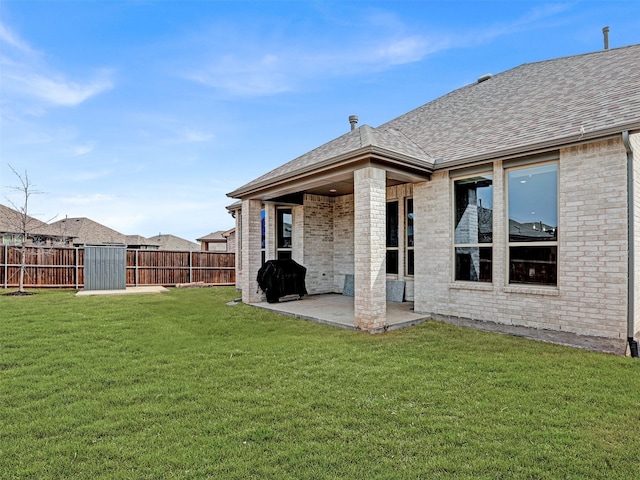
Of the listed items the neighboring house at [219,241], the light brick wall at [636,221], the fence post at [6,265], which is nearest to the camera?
the light brick wall at [636,221]

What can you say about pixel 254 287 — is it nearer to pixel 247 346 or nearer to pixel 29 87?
pixel 247 346

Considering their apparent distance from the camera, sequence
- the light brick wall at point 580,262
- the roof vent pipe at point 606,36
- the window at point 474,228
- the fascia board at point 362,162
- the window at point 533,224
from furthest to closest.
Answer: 1. the roof vent pipe at point 606,36
2. the window at point 474,228
3. the fascia board at point 362,162
4. the window at point 533,224
5. the light brick wall at point 580,262

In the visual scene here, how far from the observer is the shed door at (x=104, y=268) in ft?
45.6

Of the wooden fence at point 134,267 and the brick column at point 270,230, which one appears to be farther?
the wooden fence at point 134,267

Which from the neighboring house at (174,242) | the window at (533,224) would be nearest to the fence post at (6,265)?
the window at (533,224)

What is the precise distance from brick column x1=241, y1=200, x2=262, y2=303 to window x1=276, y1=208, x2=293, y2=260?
5.72ft

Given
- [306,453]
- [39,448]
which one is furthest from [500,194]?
[39,448]

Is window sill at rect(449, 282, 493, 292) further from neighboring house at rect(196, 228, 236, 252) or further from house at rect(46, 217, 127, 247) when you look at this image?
house at rect(46, 217, 127, 247)

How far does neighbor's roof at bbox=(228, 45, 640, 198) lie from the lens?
5.76 metres

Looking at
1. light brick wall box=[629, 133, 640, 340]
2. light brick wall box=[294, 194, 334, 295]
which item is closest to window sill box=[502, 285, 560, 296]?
Result: light brick wall box=[629, 133, 640, 340]

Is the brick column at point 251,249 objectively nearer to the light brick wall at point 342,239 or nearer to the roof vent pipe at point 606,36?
the light brick wall at point 342,239

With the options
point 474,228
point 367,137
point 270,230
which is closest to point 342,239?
point 270,230

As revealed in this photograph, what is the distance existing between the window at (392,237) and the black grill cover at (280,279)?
276 centimetres

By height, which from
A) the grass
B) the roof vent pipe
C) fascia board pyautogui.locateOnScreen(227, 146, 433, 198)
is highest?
the roof vent pipe
